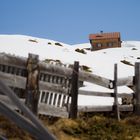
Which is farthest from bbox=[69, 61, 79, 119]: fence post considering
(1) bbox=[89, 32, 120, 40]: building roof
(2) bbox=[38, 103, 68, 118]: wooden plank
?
(1) bbox=[89, 32, 120, 40]: building roof

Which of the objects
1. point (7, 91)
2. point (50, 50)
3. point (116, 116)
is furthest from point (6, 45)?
point (7, 91)

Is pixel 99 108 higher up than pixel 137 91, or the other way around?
pixel 137 91

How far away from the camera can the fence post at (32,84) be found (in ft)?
28.2

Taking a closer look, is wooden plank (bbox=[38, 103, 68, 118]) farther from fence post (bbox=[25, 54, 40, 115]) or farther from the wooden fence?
fence post (bbox=[25, 54, 40, 115])

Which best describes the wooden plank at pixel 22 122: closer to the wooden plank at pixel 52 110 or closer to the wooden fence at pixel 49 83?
the wooden fence at pixel 49 83

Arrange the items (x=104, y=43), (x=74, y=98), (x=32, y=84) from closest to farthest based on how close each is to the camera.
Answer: (x=32, y=84)
(x=74, y=98)
(x=104, y=43)

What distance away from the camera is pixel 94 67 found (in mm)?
31484

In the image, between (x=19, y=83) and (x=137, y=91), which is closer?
(x=19, y=83)

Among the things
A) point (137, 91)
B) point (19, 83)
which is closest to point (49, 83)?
point (19, 83)

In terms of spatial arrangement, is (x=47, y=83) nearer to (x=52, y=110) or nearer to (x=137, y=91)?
(x=52, y=110)

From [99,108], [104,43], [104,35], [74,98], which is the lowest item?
[99,108]

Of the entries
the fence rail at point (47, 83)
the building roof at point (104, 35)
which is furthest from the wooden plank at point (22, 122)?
the building roof at point (104, 35)

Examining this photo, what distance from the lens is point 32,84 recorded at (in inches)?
343

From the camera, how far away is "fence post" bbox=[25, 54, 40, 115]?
28.2 ft
